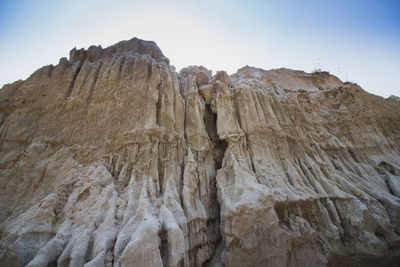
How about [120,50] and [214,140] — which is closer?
[214,140]

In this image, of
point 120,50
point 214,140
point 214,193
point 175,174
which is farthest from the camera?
point 120,50

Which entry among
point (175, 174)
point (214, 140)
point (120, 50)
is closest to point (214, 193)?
point (175, 174)

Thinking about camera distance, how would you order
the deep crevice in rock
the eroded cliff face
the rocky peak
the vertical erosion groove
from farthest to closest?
1. the rocky peak
2. the deep crevice in rock
3. the vertical erosion groove
4. the eroded cliff face

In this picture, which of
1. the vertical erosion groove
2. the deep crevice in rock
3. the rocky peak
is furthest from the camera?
the rocky peak

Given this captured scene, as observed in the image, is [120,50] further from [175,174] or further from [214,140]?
[175,174]

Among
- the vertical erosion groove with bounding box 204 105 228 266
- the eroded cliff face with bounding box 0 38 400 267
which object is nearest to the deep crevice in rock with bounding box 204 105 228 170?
the vertical erosion groove with bounding box 204 105 228 266

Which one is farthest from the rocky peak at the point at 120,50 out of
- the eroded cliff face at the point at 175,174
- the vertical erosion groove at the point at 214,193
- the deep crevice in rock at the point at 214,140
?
the vertical erosion groove at the point at 214,193

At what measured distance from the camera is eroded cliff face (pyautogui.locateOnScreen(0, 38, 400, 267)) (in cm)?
627

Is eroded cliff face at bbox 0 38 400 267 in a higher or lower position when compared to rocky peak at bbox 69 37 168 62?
lower

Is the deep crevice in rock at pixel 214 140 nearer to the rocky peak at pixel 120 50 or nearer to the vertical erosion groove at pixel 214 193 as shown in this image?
the vertical erosion groove at pixel 214 193

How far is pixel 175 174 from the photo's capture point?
9.34 m

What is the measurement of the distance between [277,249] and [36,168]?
37.6 ft

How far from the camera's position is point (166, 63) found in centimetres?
1326

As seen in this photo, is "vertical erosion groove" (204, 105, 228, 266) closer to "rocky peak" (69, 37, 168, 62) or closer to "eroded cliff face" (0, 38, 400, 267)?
"eroded cliff face" (0, 38, 400, 267)
